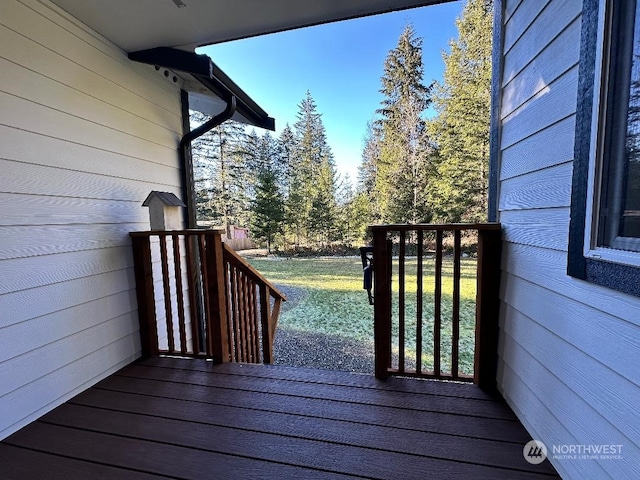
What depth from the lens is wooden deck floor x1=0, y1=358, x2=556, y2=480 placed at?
1198mm

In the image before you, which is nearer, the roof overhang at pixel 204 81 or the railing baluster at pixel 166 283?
the roof overhang at pixel 204 81

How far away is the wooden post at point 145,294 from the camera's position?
2.18 metres

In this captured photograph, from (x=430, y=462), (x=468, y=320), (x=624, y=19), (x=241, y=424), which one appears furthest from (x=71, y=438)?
(x=468, y=320)

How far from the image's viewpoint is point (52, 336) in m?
1.63

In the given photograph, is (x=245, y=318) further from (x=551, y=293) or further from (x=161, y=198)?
(x=551, y=293)

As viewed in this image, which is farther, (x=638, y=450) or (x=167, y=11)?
(x=167, y=11)

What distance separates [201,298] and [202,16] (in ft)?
7.84

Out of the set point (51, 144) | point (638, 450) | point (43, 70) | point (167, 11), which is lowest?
point (638, 450)

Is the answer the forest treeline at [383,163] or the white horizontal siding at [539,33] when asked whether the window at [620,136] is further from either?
the forest treeline at [383,163]

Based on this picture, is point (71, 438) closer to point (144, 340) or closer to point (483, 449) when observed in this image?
point (144, 340)

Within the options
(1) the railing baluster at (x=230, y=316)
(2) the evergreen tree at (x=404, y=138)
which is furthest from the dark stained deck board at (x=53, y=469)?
(2) the evergreen tree at (x=404, y=138)

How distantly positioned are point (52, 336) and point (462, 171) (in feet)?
15.9

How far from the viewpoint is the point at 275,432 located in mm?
1400

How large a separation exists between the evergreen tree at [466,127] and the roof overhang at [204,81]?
109 inches
